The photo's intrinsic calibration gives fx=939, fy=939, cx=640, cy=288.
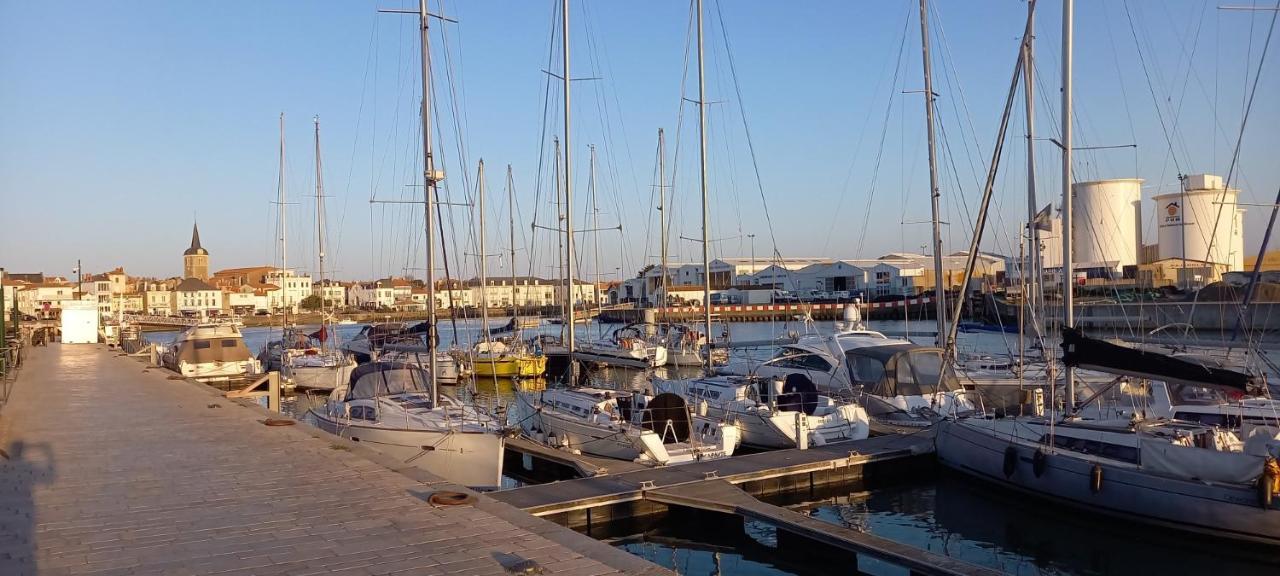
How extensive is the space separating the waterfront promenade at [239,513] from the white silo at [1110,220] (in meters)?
85.3

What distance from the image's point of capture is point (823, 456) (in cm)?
1825

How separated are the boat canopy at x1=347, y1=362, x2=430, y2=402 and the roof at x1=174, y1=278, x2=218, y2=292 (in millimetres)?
171287

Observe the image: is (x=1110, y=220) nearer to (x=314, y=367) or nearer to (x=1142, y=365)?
(x=314, y=367)

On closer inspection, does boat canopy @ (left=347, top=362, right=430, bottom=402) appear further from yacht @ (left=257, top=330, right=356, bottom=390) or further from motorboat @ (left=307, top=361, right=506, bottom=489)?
yacht @ (left=257, top=330, right=356, bottom=390)

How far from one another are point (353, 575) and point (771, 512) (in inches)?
306

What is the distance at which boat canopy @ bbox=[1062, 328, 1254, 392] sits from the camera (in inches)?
558

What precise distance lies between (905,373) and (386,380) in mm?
13174

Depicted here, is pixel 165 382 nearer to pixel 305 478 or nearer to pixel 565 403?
pixel 565 403

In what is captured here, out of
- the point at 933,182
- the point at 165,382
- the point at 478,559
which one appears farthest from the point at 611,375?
the point at 478,559

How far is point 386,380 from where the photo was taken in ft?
79.8

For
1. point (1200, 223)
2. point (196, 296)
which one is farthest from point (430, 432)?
point (196, 296)

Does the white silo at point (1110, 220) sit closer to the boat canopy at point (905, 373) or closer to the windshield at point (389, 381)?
the boat canopy at point (905, 373)

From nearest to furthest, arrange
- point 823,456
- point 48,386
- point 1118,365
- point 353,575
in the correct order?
point 353,575, point 1118,365, point 823,456, point 48,386

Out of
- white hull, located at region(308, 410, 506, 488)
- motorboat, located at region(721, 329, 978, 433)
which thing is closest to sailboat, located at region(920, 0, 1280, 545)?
motorboat, located at region(721, 329, 978, 433)
